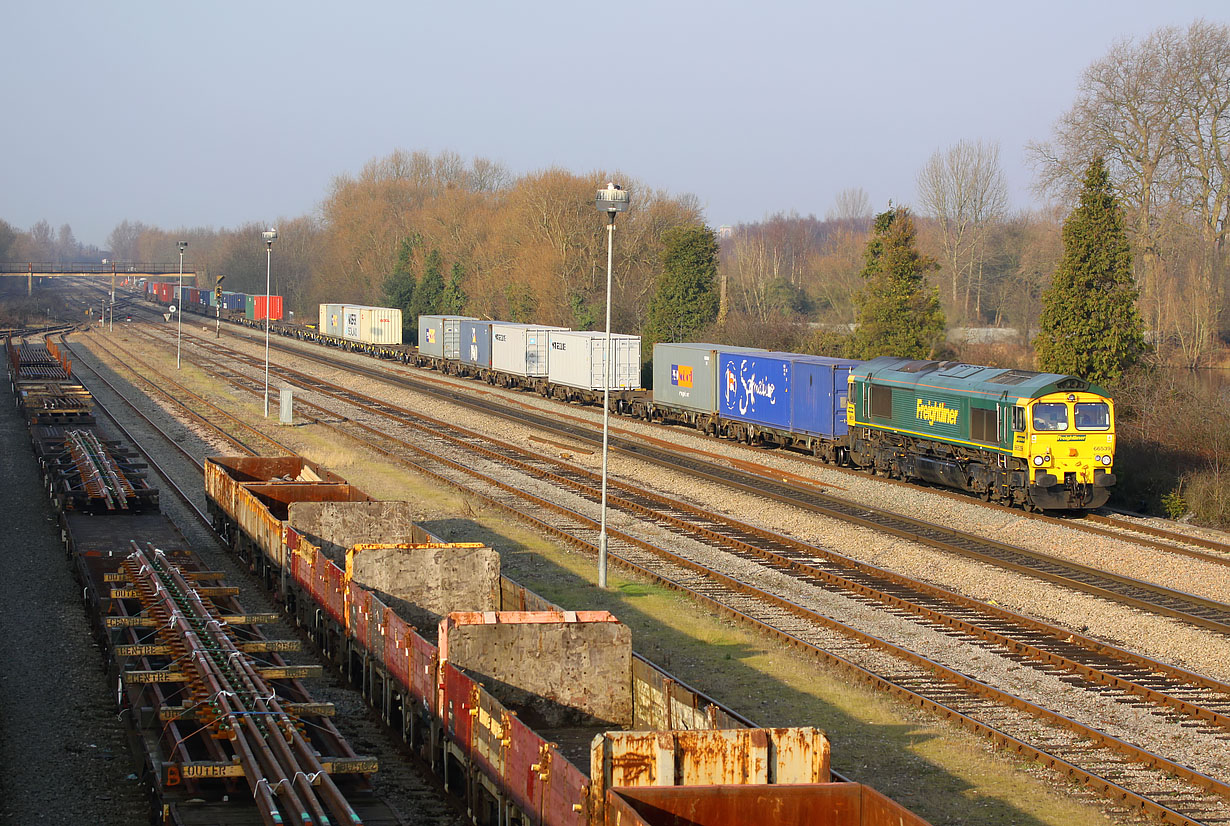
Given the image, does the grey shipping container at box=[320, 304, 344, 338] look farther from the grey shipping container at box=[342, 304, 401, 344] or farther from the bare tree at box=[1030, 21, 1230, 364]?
the bare tree at box=[1030, 21, 1230, 364]

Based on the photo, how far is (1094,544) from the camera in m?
23.8

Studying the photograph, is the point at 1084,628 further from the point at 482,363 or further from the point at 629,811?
the point at 482,363

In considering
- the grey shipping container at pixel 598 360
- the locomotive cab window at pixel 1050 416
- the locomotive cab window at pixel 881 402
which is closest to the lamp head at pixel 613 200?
the locomotive cab window at pixel 1050 416

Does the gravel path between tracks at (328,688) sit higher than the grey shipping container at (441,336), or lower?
lower

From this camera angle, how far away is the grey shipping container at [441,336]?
62.6 m

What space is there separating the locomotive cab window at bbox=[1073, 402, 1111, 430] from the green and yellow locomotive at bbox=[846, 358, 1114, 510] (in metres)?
0.02

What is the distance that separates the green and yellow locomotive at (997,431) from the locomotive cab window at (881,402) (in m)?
0.03

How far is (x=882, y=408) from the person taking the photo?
30.8m

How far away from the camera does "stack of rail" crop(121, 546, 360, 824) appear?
9562mm

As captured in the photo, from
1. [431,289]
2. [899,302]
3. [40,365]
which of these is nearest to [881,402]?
[899,302]

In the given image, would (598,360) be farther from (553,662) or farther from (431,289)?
(431,289)

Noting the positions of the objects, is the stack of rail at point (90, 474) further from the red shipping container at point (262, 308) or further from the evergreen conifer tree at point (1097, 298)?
the red shipping container at point (262, 308)

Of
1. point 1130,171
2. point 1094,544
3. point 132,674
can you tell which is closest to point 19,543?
point 132,674

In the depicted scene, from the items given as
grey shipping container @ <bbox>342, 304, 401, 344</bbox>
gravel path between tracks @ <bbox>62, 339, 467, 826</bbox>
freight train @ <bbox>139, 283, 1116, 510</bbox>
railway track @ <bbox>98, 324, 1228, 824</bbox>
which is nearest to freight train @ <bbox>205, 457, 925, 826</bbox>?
gravel path between tracks @ <bbox>62, 339, 467, 826</bbox>
